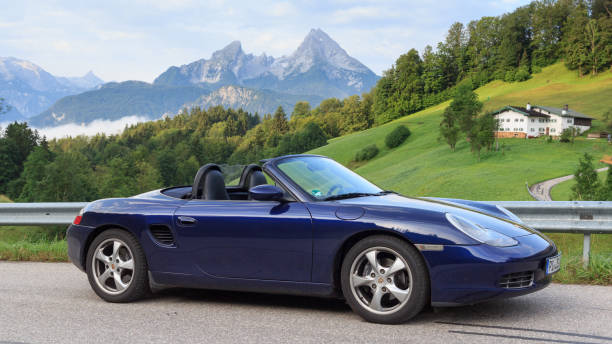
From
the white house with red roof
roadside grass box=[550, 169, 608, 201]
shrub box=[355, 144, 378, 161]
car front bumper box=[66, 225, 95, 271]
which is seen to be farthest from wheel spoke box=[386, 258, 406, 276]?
shrub box=[355, 144, 378, 161]

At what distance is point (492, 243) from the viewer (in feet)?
13.1

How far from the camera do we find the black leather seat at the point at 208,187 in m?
5.12

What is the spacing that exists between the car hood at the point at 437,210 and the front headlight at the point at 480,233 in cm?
7

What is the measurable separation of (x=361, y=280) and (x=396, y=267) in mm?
284

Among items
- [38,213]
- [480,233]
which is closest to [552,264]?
[480,233]

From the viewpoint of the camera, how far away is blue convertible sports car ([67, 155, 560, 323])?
399 cm

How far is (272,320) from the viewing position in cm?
435

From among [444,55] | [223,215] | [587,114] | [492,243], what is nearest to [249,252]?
[223,215]

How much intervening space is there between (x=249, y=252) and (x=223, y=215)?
15.3 inches

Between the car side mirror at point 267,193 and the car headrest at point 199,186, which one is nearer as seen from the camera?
the car side mirror at point 267,193

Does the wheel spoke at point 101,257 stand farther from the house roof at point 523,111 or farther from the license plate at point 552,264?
the house roof at point 523,111

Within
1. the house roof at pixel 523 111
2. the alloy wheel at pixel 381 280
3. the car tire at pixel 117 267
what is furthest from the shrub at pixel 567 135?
the car tire at pixel 117 267

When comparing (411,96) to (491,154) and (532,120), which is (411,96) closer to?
(532,120)

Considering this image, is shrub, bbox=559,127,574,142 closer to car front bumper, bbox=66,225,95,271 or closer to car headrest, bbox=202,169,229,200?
car headrest, bbox=202,169,229,200
